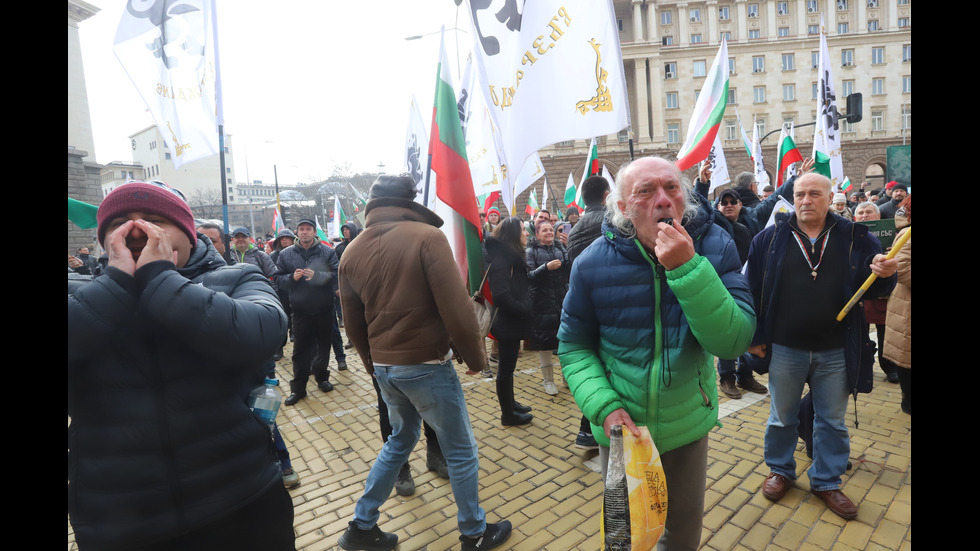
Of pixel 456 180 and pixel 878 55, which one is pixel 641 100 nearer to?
pixel 878 55

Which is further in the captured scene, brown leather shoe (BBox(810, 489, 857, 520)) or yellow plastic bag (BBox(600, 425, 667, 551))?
brown leather shoe (BBox(810, 489, 857, 520))

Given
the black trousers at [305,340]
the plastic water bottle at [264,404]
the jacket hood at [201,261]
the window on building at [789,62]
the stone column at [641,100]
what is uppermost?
the window on building at [789,62]

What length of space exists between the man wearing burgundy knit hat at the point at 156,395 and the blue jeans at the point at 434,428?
1.07m

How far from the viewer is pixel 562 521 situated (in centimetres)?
298

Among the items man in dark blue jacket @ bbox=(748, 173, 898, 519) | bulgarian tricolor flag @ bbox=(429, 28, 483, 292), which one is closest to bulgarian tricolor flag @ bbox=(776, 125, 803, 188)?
man in dark blue jacket @ bbox=(748, 173, 898, 519)

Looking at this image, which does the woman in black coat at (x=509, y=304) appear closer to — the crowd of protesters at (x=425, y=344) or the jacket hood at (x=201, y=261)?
the crowd of protesters at (x=425, y=344)

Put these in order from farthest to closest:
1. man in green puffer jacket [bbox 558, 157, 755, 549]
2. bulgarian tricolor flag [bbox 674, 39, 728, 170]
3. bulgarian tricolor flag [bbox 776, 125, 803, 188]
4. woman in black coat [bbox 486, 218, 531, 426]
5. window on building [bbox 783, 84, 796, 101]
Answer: window on building [bbox 783, 84, 796, 101] → bulgarian tricolor flag [bbox 776, 125, 803, 188] → woman in black coat [bbox 486, 218, 531, 426] → bulgarian tricolor flag [bbox 674, 39, 728, 170] → man in green puffer jacket [bbox 558, 157, 755, 549]

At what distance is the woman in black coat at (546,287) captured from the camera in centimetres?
497

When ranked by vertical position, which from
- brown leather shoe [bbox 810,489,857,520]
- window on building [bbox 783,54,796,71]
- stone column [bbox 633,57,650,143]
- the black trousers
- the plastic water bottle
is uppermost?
window on building [bbox 783,54,796,71]

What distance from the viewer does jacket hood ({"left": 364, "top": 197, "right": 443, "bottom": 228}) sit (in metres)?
2.73

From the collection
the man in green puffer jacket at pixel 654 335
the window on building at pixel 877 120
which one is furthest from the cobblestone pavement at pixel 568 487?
the window on building at pixel 877 120

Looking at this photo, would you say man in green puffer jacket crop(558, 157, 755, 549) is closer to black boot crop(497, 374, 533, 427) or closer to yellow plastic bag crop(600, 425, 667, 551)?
yellow plastic bag crop(600, 425, 667, 551)

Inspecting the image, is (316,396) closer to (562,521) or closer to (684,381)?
(562,521)

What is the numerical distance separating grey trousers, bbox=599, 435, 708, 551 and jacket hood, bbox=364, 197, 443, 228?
170cm
